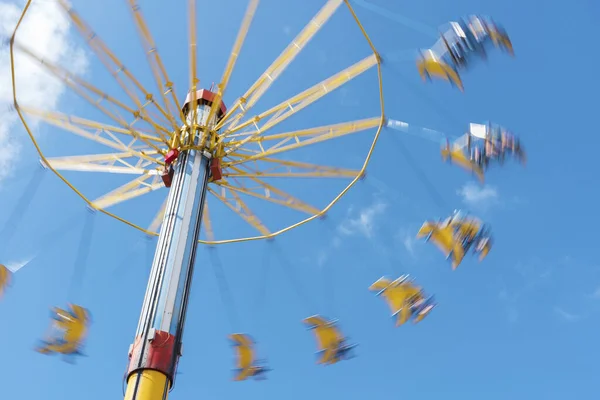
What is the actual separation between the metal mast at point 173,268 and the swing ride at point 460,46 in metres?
8.07

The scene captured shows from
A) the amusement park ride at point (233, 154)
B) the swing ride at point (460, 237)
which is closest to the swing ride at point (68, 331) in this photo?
the amusement park ride at point (233, 154)

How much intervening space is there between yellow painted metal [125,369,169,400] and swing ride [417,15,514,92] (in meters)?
13.8

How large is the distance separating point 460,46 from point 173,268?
12620mm

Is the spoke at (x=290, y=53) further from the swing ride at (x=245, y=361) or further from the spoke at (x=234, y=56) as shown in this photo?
the swing ride at (x=245, y=361)

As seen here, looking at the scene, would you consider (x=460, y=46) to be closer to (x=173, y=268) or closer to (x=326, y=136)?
(x=326, y=136)

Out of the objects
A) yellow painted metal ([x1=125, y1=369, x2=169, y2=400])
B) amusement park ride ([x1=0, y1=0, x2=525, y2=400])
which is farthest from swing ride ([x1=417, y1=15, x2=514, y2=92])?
yellow painted metal ([x1=125, y1=369, x2=169, y2=400])

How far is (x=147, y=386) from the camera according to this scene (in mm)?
17375

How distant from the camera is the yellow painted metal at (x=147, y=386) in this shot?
679 inches

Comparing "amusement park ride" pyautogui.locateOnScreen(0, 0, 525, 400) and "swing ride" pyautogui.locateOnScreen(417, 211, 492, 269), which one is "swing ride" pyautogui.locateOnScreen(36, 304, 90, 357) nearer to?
"amusement park ride" pyautogui.locateOnScreen(0, 0, 525, 400)

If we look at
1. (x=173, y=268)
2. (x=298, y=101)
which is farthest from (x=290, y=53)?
(x=173, y=268)

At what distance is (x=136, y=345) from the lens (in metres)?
18.2

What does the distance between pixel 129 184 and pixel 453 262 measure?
498 inches

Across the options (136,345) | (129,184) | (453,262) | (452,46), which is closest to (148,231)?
(129,184)

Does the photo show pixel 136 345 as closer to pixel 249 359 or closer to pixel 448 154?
pixel 249 359
